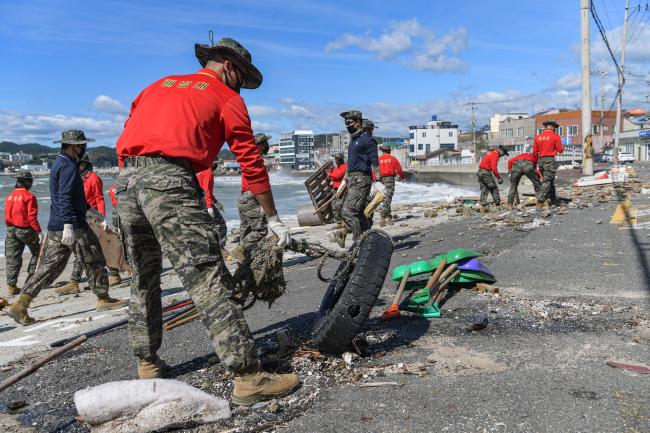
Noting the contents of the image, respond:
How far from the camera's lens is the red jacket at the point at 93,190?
9.37 m

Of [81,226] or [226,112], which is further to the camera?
[81,226]

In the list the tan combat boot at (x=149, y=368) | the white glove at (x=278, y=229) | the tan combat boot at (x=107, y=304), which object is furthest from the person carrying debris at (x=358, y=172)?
the tan combat boot at (x=149, y=368)

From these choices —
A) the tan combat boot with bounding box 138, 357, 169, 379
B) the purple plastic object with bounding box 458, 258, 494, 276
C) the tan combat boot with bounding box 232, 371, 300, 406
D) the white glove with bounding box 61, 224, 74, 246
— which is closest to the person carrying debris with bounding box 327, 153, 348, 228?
the white glove with bounding box 61, 224, 74, 246

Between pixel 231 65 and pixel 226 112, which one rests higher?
pixel 231 65

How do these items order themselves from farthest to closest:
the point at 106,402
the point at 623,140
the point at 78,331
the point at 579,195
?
the point at 623,140 → the point at 579,195 → the point at 78,331 → the point at 106,402

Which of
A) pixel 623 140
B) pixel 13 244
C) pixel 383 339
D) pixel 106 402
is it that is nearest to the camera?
pixel 106 402

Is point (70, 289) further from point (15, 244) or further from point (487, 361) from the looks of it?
point (487, 361)

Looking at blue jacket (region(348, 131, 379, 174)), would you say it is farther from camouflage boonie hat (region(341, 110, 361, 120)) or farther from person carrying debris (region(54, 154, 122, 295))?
person carrying debris (region(54, 154, 122, 295))

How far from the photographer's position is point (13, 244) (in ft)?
29.9

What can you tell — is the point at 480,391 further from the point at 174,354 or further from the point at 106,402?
the point at 174,354

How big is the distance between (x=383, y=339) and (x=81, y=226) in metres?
4.57

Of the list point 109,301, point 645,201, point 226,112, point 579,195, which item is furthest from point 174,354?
point 579,195

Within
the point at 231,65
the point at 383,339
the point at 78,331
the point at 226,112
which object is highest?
the point at 231,65

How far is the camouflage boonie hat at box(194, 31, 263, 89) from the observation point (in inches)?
132
